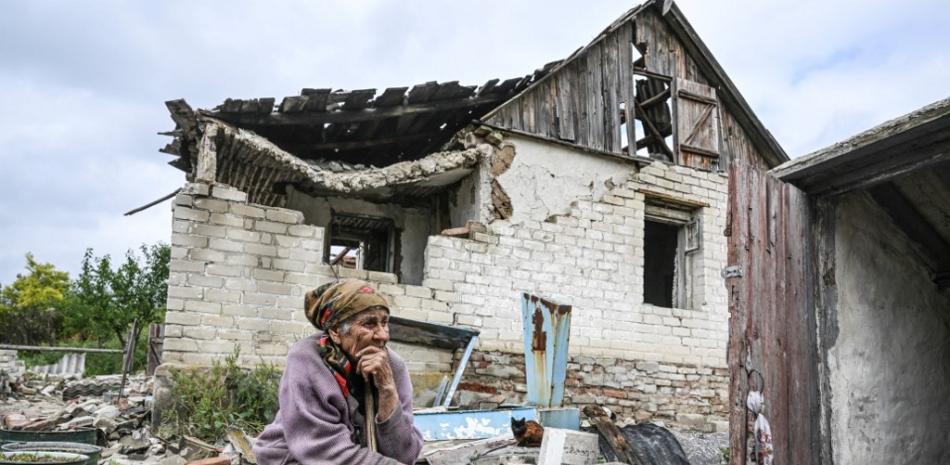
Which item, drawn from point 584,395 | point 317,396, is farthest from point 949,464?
point 584,395

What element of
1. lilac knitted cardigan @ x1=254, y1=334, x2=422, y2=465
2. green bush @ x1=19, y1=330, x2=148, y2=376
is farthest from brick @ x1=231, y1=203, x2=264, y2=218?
green bush @ x1=19, y1=330, x2=148, y2=376

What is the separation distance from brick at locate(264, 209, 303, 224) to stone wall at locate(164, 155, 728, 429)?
0.05 ft

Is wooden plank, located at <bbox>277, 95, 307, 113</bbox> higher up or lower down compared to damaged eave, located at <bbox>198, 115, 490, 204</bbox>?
higher up

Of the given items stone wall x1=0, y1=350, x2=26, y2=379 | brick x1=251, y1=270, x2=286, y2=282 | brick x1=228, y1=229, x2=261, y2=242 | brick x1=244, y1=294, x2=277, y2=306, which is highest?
brick x1=228, y1=229, x2=261, y2=242

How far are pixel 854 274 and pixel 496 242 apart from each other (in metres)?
4.96

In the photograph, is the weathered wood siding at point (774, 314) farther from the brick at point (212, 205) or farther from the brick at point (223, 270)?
the brick at point (212, 205)

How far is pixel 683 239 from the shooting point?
10117mm

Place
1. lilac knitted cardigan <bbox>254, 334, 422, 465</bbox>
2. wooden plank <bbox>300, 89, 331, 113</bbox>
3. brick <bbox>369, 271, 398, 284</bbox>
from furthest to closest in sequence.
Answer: brick <bbox>369, 271, 398, 284</bbox> < wooden plank <bbox>300, 89, 331, 113</bbox> < lilac knitted cardigan <bbox>254, 334, 422, 465</bbox>

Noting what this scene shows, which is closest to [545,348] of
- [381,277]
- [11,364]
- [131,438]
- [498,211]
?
[381,277]

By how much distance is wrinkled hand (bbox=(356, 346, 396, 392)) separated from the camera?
93.2 inches

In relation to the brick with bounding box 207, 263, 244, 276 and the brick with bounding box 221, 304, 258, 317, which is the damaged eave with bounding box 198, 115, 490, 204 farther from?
the brick with bounding box 221, 304, 258, 317

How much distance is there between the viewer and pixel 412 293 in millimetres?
7781

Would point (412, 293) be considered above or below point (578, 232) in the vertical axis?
below

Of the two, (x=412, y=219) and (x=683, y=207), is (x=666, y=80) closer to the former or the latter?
(x=683, y=207)
